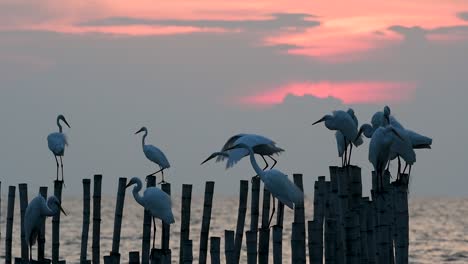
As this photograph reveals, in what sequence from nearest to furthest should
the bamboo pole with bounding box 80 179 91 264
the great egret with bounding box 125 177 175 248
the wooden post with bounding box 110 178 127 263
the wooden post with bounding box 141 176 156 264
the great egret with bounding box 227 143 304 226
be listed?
the great egret with bounding box 227 143 304 226 → the great egret with bounding box 125 177 175 248 → the wooden post with bounding box 141 176 156 264 → the wooden post with bounding box 110 178 127 263 → the bamboo pole with bounding box 80 179 91 264

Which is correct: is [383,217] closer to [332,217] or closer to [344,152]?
[332,217]

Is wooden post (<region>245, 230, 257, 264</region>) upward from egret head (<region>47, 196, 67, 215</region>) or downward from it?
downward

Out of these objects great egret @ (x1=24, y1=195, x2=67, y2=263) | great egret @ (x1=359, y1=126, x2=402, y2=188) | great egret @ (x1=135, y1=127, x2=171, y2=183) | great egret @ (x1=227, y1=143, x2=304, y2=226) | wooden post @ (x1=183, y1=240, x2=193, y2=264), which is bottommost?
wooden post @ (x1=183, y1=240, x2=193, y2=264)

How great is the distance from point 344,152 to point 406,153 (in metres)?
2.56

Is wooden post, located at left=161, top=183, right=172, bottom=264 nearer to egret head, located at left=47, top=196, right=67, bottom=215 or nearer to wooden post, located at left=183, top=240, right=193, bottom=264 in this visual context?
wooden post, located at left=183, top=240, right=193, bottom=264

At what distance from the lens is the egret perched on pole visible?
16312 mm

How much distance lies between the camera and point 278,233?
13891 millimetres

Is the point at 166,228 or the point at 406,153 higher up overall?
the point at 406,153

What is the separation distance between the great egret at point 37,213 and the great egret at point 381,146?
15.0ft

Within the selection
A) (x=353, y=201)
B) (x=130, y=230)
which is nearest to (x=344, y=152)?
(x=353, y=201)

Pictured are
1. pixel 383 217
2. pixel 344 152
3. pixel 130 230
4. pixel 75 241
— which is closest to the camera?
pixel 383 217

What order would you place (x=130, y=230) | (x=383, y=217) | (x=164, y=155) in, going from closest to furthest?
(x=383, y=217), (x=164, y=155), (x=130, y=230)

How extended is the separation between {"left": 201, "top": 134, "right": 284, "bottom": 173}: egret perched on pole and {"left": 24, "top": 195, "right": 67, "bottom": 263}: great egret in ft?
7.66

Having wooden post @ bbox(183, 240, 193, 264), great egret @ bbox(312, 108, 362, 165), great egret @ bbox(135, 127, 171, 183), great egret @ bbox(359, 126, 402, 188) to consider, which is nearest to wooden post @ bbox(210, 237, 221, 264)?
wooden post @ bbox(183, 240, 193, 264)
